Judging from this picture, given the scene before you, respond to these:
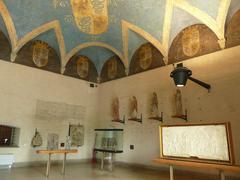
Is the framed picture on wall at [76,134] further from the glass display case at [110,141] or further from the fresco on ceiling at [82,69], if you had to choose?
the fresco on ceiling at [82,69]

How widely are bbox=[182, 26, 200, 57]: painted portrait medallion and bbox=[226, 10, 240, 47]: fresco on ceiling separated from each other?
1.06 metres

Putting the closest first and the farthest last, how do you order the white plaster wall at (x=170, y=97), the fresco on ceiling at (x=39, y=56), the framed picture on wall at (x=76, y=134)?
the white plaster wall at (x=170, y=97) → the fresco on ceiling at (x=39, y=56) → the framed picture on wall at (x=76, y=134)

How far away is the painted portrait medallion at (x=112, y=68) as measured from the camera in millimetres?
11186

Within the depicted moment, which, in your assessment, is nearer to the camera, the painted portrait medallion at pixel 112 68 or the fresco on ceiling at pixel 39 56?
the fresco on ceiling at pixel 39 56

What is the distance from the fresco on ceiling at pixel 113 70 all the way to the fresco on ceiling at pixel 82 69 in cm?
56

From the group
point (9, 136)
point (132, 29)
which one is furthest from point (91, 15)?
point (9, 136)

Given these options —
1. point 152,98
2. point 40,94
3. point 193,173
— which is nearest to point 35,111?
point 40,94

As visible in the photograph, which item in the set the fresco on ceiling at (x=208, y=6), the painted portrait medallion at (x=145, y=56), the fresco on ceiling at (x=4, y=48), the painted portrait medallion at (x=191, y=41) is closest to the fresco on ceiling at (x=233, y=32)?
the fresco on ceiling at (x=208, y=6)

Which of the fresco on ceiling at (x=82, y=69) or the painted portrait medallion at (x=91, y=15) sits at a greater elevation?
the painted portrait medallion at (x=91, y=15)

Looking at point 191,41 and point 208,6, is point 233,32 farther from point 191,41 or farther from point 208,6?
point 191,41

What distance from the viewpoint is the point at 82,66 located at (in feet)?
37.5

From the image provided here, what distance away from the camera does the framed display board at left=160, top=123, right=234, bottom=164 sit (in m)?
4.05

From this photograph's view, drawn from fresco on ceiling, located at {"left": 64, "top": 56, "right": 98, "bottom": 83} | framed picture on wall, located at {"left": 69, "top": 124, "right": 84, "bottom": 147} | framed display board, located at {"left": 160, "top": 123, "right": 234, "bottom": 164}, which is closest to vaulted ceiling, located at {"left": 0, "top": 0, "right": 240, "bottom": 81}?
fresco on ceiling, located at {"left": 64, "top": 56, "right": 98, "bottom": 83}

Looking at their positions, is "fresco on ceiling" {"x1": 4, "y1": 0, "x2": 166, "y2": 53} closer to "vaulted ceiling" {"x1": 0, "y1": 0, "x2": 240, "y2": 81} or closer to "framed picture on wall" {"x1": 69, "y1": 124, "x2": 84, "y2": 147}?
"vaulted ceiling" {"x1": 0, "y1": 0, "x2": 240, "y2": 81}
